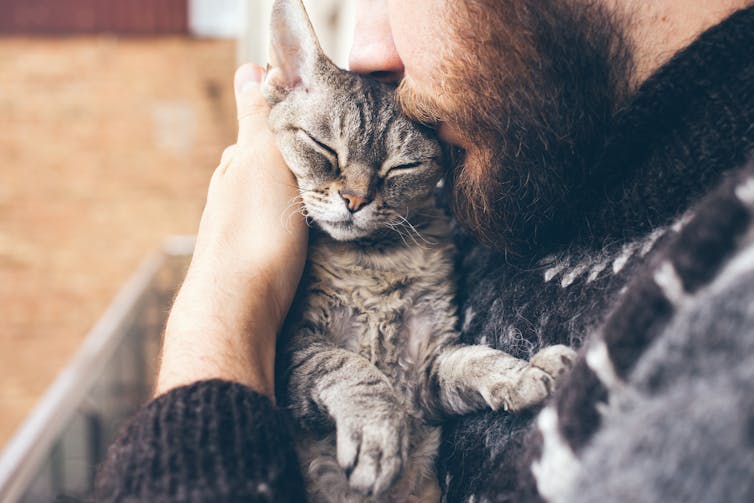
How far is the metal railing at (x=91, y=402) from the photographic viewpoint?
6.17 feet

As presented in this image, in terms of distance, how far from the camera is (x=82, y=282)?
550 cm

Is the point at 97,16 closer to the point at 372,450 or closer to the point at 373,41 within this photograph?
the point at 373,41

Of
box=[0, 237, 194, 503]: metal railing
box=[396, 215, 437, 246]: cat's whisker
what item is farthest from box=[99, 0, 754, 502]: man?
box=[0, 237, 194, 503]: metal railing

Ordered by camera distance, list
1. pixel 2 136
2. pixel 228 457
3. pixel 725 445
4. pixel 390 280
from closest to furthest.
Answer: pixel 725 445
pixel 228 457
pixel 390 280
pixel 2 136

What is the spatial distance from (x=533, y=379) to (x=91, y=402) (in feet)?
6.82

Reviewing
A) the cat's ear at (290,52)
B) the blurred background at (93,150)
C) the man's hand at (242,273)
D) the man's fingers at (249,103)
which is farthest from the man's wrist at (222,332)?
the blurred background at (93,150)

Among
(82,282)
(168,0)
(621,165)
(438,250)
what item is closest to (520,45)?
(621,165)

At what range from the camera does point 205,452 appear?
839mm

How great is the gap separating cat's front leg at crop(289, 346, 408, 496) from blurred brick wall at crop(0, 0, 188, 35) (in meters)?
6.71

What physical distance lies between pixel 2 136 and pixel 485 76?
619 cm

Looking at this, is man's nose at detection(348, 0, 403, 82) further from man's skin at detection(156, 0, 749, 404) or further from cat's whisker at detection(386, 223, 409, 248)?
cat's whisker at detection(386, 223, 409, 248)

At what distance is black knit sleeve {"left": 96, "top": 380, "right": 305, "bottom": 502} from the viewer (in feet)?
2.64

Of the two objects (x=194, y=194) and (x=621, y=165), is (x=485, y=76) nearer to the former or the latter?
(x=621, y=165)

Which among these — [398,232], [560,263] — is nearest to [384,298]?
[398,232]
